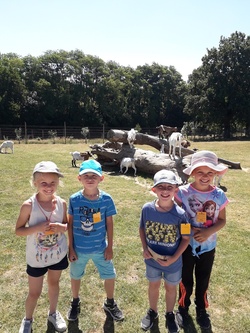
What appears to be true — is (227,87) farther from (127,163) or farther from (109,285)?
(109,285)

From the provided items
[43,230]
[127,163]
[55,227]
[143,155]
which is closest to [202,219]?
[55,227]

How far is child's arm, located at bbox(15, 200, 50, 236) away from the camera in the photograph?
8.43ft

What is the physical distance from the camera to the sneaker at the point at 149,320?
9.54 feet

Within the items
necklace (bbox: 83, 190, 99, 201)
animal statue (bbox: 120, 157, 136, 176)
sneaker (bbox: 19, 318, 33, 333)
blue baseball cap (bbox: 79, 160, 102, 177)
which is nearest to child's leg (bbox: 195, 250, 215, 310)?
necklace (bbox: 83, 190, 99, 201)

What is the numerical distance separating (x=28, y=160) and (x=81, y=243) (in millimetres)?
11552

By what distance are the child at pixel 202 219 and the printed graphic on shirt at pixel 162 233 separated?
23cm

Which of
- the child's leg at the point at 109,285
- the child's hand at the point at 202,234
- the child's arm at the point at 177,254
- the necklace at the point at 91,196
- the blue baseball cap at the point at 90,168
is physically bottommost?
the child's leg at the point at 109,285

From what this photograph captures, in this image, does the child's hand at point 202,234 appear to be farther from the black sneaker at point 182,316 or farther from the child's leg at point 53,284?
the child's leg at point 53,284

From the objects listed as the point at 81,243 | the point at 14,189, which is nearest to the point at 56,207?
the point at 81,243

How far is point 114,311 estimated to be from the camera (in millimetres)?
3084

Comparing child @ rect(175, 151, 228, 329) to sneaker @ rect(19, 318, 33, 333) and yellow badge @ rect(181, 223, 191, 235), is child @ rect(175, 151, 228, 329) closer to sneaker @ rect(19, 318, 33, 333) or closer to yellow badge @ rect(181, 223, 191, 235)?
yellow badge @ rect(181, 223, 191, 235)

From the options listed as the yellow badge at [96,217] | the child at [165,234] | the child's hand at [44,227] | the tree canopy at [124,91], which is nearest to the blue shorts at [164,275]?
the child at [165,234]

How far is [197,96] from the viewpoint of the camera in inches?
1506

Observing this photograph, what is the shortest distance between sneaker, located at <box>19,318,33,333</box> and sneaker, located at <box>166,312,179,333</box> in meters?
1.39
